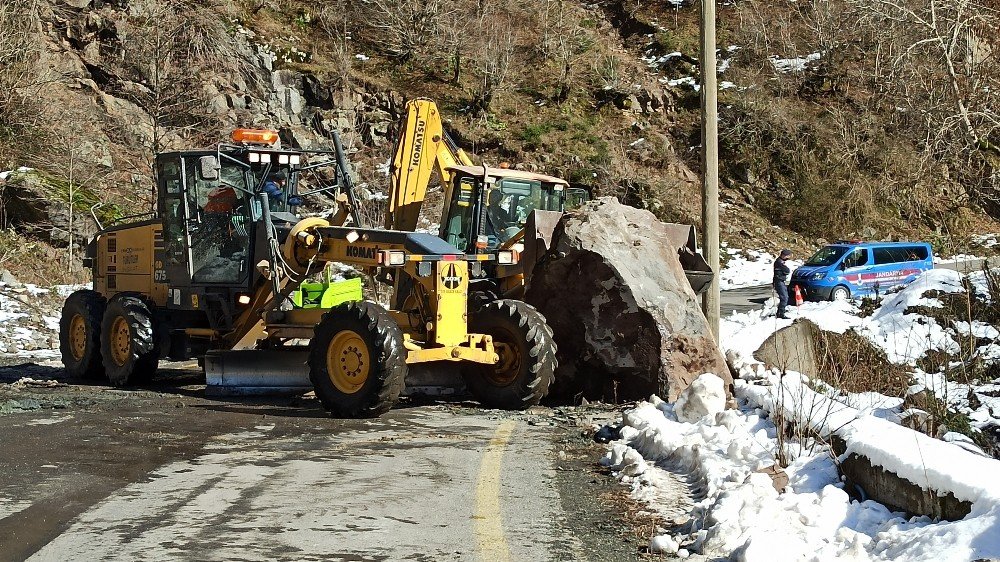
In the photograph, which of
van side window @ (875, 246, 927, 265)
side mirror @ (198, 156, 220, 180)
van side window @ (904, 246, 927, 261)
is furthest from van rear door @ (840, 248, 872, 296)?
side mirror @ (198, 156, 220, 180)

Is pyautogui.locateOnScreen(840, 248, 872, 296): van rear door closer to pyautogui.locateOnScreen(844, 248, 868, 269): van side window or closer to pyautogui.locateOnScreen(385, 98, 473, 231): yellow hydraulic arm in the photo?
pyautogui.locateOnScreen(844, 248, 868, 269): van side window

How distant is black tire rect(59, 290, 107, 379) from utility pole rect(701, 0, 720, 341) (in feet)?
27.5

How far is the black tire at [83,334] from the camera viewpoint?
1539cm

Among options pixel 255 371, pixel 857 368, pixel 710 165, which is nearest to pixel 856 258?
pixel 710 165

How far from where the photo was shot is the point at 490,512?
281 inches

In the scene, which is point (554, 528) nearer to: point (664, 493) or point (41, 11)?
point (664, 493)

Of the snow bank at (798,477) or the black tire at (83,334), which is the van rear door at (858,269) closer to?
the snow bank at (798,477)

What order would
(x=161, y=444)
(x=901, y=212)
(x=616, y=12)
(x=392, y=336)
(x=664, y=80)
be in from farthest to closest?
(x=616, y=12) < (x=664, y=80) < (x=901, y=212) < (x=392, y=336) < (x=161, y=444)

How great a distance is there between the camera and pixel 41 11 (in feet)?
121

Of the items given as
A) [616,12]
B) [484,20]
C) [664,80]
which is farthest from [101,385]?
[616,12]

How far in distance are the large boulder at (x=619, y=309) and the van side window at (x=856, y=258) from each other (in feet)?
61.1

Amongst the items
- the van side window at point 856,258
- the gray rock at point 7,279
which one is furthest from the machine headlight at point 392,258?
the van side window at point 856,258

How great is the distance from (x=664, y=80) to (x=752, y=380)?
40.6 m

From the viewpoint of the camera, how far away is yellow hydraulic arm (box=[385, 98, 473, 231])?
17.5 m
